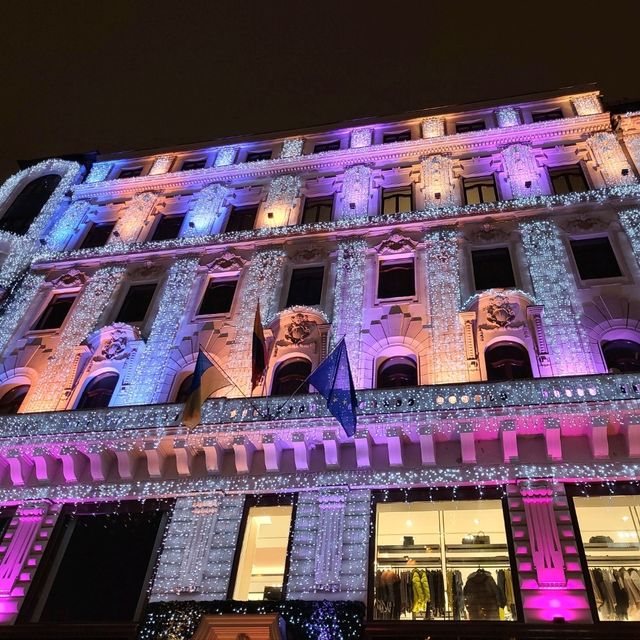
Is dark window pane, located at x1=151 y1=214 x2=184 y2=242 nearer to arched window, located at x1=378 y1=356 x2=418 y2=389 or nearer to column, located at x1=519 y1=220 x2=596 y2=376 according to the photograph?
arched window, located at x1=378 y1=356 x2=418 y2=389

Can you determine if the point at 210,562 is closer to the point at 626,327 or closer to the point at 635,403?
the point at 635,403

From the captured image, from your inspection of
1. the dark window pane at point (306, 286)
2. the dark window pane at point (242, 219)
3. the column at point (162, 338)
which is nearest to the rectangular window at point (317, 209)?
the dark window pane at point (242, 219)

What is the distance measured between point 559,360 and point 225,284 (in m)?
11.6

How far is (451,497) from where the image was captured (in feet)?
52.2

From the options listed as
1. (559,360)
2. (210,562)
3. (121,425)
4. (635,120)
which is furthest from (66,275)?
(635,120)

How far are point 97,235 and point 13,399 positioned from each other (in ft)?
29.2

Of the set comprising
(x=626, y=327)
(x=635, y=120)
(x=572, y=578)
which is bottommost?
(x=572, y=578)

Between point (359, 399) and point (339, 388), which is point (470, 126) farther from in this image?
point (339, 388)

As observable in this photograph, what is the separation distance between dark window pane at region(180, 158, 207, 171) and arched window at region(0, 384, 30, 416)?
41.6 feet

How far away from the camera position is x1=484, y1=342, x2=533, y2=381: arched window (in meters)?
18.3

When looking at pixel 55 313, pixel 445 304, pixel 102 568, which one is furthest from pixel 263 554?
pixel 55 313

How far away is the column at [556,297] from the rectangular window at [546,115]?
23.5 ft

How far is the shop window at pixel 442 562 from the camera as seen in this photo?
14.3 metres

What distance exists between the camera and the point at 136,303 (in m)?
24.1
